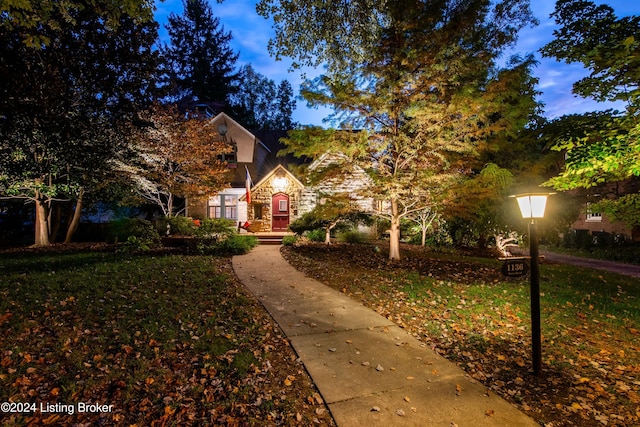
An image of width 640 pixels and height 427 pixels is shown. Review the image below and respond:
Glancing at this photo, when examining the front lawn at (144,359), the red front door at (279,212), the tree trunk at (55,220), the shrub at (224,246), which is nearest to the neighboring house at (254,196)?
the red front door at (279,212)

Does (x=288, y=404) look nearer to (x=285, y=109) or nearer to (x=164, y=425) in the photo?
(x=164, y=425)

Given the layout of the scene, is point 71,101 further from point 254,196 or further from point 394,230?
point 394,230

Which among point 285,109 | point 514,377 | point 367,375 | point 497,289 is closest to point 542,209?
point 514,377

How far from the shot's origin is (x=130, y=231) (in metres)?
14.0

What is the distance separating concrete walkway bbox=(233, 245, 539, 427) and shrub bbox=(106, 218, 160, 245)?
33.2 ft

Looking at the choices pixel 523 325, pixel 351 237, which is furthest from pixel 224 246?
pixel 523 325

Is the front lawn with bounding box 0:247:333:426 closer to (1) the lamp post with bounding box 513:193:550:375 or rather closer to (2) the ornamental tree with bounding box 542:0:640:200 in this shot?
(1) the lamp post with bounding box 513:193:550:375

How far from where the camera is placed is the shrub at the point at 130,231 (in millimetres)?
13930

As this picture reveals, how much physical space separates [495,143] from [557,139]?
13.7 ft

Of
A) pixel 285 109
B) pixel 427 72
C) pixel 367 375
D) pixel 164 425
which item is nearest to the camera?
pixel 164 425

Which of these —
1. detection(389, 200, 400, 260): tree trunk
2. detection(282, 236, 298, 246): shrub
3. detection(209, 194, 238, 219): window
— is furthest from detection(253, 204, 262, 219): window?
detection(389, 200, 400, 260): tree trunk

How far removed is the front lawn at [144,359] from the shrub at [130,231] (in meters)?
6.84

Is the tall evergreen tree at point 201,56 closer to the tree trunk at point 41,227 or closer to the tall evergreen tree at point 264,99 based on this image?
the tall evergreen tree at point 264,99

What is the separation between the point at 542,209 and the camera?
Result: 153 inches
